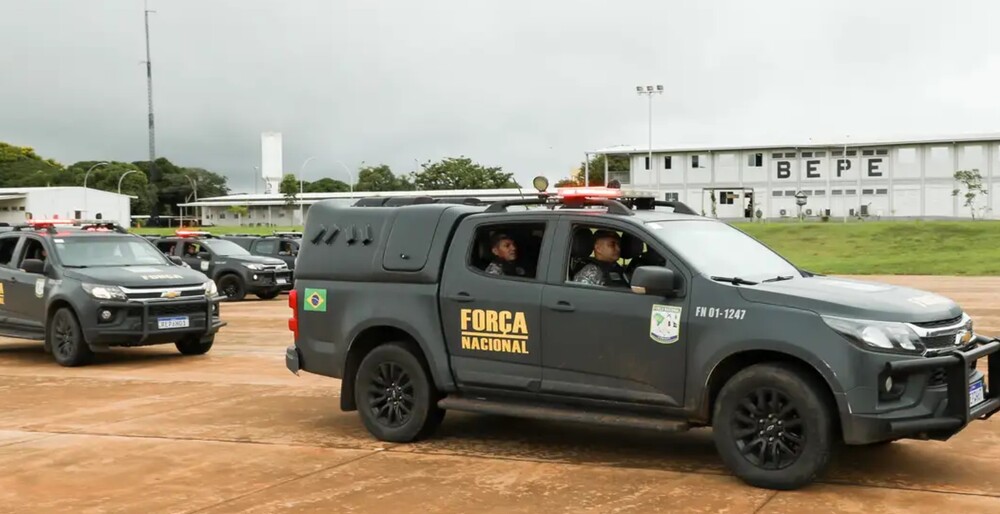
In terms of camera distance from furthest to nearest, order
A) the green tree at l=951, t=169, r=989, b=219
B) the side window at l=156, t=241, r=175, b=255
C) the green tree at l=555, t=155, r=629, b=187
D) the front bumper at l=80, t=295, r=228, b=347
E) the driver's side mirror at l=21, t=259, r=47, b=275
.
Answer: the green tree at l=555, t=155, r=629, b=187 → the green tree at l=951, t=169, r=989, b=219 → the side window at l=156, t=241, r=175, b=255 → the driver's side mirror at l=21, t=259, r=47, b=275 → the front bumper at l=80, t=295, r=228, b=347

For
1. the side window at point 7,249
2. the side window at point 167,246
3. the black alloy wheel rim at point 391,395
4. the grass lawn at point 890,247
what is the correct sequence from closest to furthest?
the black alloy wheel rim at point 391,395 → the side window at point 7,249 → the side window at point 167,246 → the grass lawn at point 890,247

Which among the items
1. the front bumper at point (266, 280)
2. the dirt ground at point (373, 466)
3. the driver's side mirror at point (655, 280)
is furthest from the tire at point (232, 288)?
Result: the driver's side mirror at point (655, 280)

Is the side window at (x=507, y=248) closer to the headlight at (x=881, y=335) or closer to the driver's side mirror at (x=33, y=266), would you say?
the headlight at (x=881, y=335)

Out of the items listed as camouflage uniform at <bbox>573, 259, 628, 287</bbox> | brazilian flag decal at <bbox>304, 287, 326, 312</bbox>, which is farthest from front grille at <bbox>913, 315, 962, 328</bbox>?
brazilian flag decal at <bbox>304, 287, 326, 312</bbox>

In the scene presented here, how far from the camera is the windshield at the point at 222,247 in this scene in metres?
26.4

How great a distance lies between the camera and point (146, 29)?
90188 mm

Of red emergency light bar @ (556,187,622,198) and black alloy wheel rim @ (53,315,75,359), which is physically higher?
red emergency light bar @ (556,187,622,198)

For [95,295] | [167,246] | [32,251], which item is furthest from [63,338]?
[167,246]

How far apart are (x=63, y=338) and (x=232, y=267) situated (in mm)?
12571

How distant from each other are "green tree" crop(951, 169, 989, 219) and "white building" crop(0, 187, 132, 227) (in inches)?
2845

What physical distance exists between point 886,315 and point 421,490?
3092mm

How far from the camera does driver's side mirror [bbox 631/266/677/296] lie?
6629 mm

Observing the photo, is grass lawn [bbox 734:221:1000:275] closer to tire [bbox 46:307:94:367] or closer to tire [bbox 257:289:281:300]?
tire [bbox 257:289:281:300]

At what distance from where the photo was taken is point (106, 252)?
1427 centimetres
